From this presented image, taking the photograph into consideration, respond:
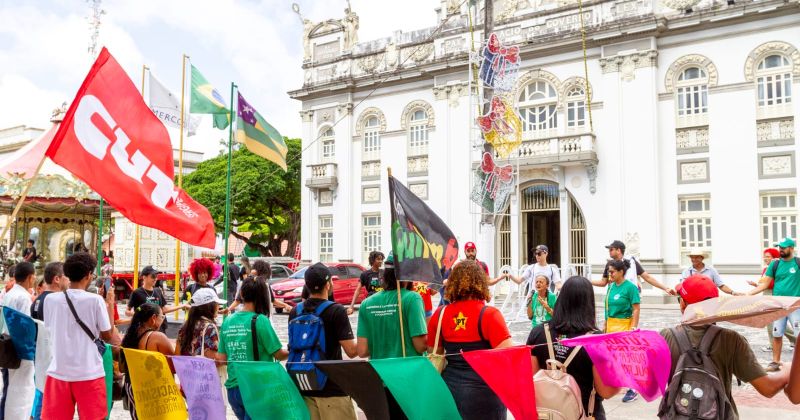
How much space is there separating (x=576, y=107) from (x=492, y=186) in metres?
8.00

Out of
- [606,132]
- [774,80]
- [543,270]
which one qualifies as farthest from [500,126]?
[774,80]

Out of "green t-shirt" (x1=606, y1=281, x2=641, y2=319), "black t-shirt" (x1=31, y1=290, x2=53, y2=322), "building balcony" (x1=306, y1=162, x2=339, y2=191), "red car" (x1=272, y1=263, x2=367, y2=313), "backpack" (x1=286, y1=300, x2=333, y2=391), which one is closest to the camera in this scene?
"backpack" (x1=286, y1=300, x2=333, y2=391)

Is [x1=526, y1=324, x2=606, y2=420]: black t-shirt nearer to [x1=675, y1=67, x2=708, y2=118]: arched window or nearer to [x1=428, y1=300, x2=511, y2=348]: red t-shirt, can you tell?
[x1=428, y1=300, x2=511, y2=348]: red t-shirt

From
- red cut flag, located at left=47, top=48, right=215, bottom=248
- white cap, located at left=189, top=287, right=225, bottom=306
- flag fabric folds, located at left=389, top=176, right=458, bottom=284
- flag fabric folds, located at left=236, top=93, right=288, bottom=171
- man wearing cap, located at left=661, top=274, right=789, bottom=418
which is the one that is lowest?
man wearing cap, located at left=661, top=274, right=789, bottom=418

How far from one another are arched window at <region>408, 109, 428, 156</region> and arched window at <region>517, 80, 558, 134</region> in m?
4.05

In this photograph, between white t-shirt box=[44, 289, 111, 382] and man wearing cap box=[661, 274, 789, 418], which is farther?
white t-shirt box=[44, 289, 111, 382]

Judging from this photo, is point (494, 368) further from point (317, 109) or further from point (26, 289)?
point (317, 109)

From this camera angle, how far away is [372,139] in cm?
2680

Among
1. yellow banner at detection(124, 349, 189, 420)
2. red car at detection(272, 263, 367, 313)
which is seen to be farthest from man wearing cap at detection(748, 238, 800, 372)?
red car at detection(272, 263, 367, 313)

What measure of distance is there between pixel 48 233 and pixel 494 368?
23.0 metres

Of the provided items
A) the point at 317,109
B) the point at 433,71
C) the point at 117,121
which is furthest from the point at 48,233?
the point at 117,121

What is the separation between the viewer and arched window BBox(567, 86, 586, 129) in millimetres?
21941

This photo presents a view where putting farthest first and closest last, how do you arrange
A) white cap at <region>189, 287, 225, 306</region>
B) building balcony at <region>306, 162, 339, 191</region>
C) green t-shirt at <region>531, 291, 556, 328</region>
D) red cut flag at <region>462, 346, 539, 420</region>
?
building balcony at <region>306, 162, 339, 191</region>, green t-shirt at <region>531, 291, 556, 328</region>, white cap at <region>189, 287, 225, 306</region>, red cut flag at <region>462, 346, 539, 420</region>

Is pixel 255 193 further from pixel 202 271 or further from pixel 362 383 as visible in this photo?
pixel 362 383
